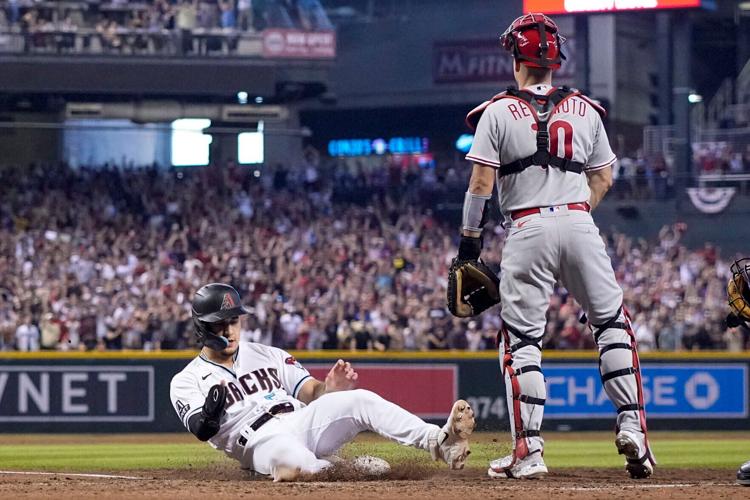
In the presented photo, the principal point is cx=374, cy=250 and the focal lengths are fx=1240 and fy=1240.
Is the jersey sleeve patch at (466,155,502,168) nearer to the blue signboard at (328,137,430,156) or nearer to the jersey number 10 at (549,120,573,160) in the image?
the jersey number 10 at (549,120,573,160)

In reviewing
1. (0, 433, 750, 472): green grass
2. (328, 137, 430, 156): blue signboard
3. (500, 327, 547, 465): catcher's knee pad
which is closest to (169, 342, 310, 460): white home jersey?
(500, 327, 547, 465): catcher's knee pad

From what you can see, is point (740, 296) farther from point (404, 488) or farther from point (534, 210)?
point (404, 488)

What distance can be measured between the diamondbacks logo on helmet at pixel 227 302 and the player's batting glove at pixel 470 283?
1.22 meters

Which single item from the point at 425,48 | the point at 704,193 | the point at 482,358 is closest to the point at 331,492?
the point at 482,358

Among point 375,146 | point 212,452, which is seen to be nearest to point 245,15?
point 375,146

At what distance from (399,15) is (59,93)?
37.7 ft

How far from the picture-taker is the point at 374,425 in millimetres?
6500

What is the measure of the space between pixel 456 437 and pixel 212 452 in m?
5.96

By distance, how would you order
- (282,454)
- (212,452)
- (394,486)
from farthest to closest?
(212,452) → (282,454) → (394,486)

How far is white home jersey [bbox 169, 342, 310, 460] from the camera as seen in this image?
22.2ft

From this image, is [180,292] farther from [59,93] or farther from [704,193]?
[704,193]

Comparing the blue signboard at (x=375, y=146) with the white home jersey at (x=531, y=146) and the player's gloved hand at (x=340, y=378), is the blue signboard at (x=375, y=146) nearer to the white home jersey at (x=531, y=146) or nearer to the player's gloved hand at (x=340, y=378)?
the player's gloved hand at (x=340, y=378)

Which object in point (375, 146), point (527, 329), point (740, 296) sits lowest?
point (527, 329)

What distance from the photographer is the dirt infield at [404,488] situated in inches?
230
